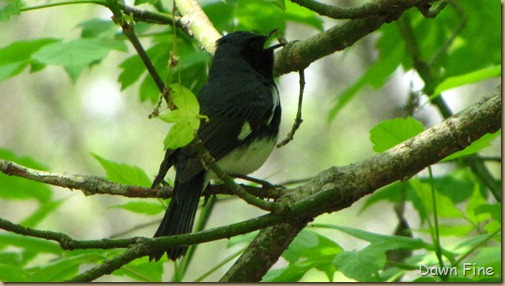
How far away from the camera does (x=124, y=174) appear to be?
254cm

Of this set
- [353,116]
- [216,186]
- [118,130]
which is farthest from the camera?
[118,130]

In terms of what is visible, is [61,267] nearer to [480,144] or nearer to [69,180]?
[69,180]

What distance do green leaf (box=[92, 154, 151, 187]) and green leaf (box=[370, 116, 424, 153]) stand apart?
82cm

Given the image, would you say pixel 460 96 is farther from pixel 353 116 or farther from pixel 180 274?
pixel 180 274

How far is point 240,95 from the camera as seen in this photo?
3.64m

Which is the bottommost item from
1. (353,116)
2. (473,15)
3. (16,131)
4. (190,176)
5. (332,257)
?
(332,257)

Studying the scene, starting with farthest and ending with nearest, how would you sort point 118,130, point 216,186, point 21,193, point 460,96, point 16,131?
point 118,130
point 16,131
point 460,96
point 216,186
point 21,193

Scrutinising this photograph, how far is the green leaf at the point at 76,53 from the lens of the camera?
2.69m

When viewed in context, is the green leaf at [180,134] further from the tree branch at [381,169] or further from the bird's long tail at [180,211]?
the bird's long tail at [180,211]

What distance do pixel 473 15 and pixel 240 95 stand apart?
120 centimetres

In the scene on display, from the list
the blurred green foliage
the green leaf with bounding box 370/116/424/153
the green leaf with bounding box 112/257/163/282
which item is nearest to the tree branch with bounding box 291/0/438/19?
the blurred green foliage

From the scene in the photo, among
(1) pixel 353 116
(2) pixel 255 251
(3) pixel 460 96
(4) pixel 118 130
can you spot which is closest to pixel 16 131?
(4) pixel 118 130

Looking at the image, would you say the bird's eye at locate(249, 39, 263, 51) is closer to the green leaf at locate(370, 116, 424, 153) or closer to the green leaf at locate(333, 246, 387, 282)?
the green leaf at locate(370, 116, 424, 153)

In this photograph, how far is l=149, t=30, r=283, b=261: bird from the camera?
2.88 meters
